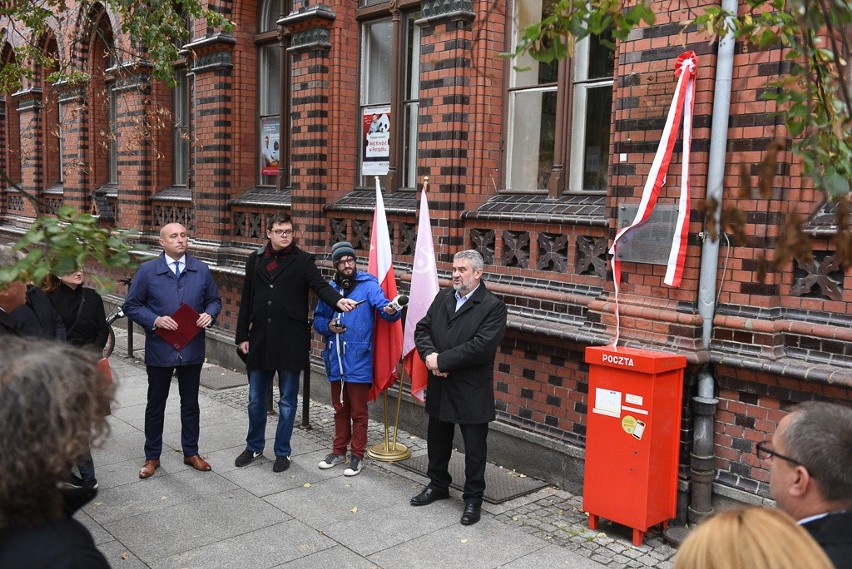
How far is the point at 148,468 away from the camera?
6816mm

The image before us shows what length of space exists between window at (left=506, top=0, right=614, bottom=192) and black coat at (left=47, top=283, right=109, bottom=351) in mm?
3857

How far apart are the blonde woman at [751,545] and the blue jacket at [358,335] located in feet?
16.7

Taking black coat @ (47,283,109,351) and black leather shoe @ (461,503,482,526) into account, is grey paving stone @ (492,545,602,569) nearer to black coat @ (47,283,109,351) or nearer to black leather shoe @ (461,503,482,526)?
black leather shoe @ (461,503,482,526)

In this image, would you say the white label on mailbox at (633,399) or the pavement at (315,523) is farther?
the white label on mailbox at (633,399)

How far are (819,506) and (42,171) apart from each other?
61.6 feet

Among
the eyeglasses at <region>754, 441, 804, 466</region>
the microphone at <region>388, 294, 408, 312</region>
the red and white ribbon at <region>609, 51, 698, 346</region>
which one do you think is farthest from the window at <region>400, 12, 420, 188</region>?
the eyeglasses at <region>754, 441, 804, 466</region>

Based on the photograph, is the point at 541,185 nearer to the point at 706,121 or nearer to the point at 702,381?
the point at 706,121

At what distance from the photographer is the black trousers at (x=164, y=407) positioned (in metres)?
6.81

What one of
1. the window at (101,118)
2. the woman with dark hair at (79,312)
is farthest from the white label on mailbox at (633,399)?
the window at (101,118)

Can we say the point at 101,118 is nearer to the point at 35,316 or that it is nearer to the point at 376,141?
the point at 376,141

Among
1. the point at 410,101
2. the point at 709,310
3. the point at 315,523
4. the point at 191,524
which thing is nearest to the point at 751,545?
the point at 709,310

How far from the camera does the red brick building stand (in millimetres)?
5402

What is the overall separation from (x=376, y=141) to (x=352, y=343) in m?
3.22

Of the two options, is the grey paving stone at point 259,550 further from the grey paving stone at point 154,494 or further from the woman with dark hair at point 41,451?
the woman with dark hair at point 41,451
